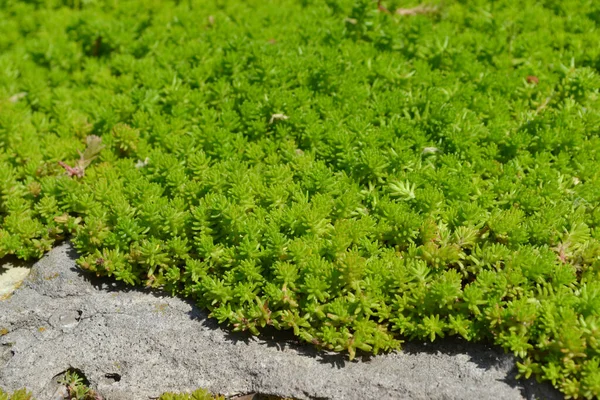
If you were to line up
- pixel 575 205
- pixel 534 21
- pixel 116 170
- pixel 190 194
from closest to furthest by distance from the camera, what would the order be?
pixel 575 205
pixel 190 194
pixel 116 170
pixel 534 21

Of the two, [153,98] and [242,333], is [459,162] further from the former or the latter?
[153,98]

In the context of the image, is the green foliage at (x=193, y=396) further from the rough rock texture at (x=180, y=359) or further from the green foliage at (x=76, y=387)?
the green foliage at (x=76, y=387)

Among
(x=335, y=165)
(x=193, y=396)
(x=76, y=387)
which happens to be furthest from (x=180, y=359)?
(x=335, y=165)

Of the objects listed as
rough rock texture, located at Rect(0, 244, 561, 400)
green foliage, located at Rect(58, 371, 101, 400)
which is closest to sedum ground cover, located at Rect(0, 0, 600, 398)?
rough rock texture, located at Rect(0, 244, 561, 400)

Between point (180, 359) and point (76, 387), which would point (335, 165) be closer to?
point (180, 359)

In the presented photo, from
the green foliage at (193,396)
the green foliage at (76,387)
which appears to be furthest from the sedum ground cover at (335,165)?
the green foliage at (76,387)

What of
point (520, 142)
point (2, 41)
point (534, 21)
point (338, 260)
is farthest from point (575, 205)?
point (2, 41)

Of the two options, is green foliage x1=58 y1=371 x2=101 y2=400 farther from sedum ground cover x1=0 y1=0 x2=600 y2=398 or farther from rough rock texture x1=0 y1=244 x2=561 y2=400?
sedum ground cover x1=0 y1=0 x2=600 y2=398
